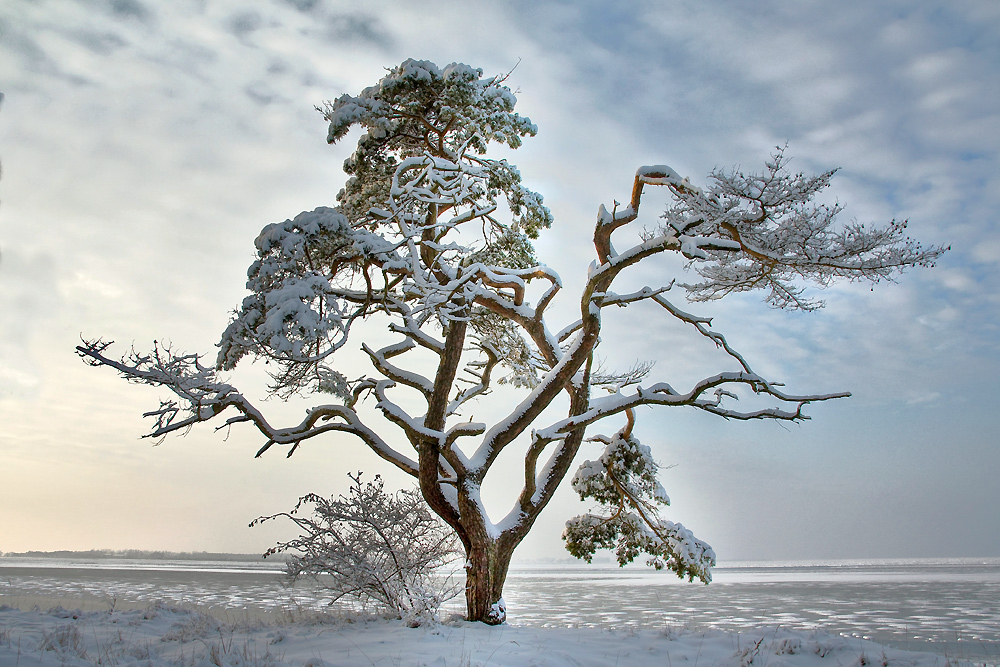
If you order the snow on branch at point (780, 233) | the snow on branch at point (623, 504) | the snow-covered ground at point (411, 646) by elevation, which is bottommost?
the snow-covered ground at point (411, 646)

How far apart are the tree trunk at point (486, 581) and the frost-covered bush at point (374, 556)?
0.55 metres

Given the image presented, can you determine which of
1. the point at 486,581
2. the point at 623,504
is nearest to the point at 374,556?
the point at 486,581

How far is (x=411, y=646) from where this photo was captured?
19.9 ft

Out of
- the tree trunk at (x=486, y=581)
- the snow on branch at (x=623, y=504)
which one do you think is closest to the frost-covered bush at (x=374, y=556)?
the tree trunk at (x=486, y=581)

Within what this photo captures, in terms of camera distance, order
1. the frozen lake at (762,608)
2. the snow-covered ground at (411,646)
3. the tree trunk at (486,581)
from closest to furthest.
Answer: the snow-covered ground at (411,646) < the tree trunk at (486,581) < the frozen lake at (762,608)

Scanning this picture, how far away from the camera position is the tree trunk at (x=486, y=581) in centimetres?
857

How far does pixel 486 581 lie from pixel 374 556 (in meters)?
1.83

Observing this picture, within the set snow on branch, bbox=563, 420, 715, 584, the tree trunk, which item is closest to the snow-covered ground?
the tree trunk

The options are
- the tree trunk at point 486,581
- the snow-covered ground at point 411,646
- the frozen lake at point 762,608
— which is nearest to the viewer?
the snow-covered ground at point 411,646

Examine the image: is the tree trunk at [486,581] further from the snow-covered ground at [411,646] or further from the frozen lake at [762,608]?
the frozen lake at [762,608]

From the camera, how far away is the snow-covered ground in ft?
17.3

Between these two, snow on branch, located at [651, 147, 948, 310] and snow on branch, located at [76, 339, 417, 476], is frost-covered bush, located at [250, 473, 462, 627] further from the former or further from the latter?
snow on branch, located at [651, 147, 948, 310]

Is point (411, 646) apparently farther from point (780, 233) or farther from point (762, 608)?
point (762, 608)

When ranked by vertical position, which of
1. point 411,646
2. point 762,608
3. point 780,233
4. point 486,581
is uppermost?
point 780,233
